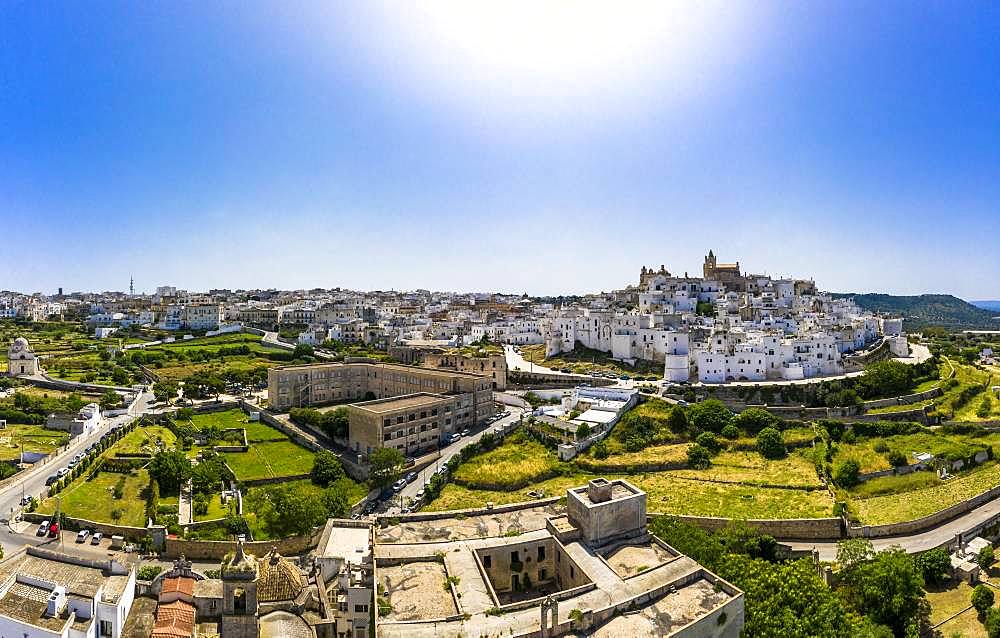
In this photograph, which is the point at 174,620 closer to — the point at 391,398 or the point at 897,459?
the point at 391,398

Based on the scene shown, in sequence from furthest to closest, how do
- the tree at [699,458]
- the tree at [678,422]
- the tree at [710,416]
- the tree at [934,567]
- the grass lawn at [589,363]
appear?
the grass lawn at [589,363] → the tree at [678,422] → the tree at [710,416] → the tree at [699,458] → the tree at [934,567]

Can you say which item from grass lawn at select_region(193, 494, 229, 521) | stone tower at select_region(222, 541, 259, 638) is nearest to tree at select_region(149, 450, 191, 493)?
grass lawn at select_region(193, 494, 229, 521)

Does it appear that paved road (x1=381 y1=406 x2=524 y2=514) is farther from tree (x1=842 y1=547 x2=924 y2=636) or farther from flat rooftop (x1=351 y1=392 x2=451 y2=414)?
tree (x1=842 y1=547 x2=924 y2=636)

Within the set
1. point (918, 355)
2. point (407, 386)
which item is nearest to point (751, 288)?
point (918, 355)

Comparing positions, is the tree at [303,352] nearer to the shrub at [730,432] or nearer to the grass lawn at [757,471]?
the grass lawn at [757,471]

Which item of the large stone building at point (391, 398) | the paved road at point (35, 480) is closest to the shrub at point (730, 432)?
the large stone building at point (391, 398)
